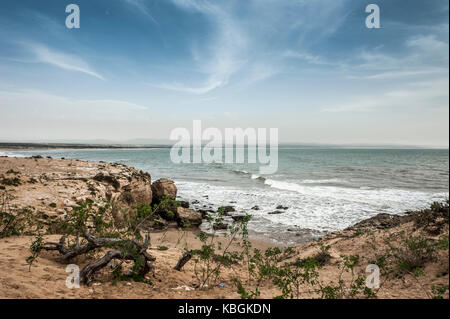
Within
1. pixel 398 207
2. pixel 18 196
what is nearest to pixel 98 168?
pixel 18 196

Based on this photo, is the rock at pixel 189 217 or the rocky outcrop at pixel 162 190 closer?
the rock at pixel 189 217

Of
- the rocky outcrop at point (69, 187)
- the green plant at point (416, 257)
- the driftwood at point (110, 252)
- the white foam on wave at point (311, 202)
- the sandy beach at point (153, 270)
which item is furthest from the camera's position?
the white foam on wave at point (311, 202)

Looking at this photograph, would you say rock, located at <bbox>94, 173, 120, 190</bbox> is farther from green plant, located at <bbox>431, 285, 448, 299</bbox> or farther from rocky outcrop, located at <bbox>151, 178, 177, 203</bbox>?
green plant, located at <bbox>431, 285, 448, 299</bbox>

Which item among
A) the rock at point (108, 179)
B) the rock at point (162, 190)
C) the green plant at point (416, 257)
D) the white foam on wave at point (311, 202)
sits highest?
the rock at point (108, 179)

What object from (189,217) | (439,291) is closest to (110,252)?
(439,291)

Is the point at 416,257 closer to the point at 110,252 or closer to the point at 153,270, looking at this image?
the point at 153,270

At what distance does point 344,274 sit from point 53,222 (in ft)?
30.1

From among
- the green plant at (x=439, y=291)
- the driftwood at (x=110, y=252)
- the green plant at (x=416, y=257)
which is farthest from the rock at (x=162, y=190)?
the green plant at (x=439, y=291)

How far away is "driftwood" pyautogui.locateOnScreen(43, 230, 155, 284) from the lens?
454 cm

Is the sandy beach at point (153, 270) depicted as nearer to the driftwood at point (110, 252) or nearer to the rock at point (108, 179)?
the driftwood at point (110, 252)

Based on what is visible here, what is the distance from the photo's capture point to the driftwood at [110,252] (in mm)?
4539

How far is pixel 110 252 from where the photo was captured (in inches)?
187

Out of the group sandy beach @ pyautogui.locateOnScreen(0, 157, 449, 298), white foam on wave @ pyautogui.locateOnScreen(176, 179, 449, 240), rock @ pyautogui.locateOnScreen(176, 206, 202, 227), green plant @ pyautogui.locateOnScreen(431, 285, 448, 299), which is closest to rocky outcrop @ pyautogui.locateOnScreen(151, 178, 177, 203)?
rock @ pyautogui.locateOnScreen(176, 206, 202, 227)
